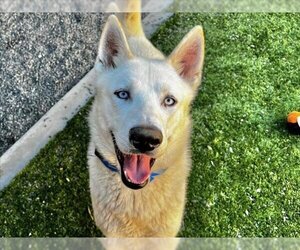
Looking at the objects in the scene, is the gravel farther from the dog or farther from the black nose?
the black nose

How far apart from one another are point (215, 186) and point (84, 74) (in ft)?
4.31

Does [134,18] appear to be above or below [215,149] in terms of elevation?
above

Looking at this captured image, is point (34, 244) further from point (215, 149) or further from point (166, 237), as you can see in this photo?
point (215, 149)

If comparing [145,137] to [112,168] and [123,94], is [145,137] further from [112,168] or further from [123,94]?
[112,168]

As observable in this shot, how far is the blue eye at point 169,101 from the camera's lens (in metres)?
2.62

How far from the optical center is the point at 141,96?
8.41 ft

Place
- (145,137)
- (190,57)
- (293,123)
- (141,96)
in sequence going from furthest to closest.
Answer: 1. (293,123)
2. (190,57)
3. (141,96)
4. (145,137)

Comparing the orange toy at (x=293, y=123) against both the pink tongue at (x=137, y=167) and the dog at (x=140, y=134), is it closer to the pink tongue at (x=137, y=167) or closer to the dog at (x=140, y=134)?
the dog at (x=140, y=134)

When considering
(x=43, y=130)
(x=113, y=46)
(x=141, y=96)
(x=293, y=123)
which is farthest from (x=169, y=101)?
(x=293, y=123)

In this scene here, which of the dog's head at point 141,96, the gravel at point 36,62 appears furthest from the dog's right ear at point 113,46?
the gravel at point 36,62

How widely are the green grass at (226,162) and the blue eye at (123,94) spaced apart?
995 millimetres

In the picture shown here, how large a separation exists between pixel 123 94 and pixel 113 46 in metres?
0.31

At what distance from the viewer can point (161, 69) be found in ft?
8.89

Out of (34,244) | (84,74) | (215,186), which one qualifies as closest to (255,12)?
(84,74)
